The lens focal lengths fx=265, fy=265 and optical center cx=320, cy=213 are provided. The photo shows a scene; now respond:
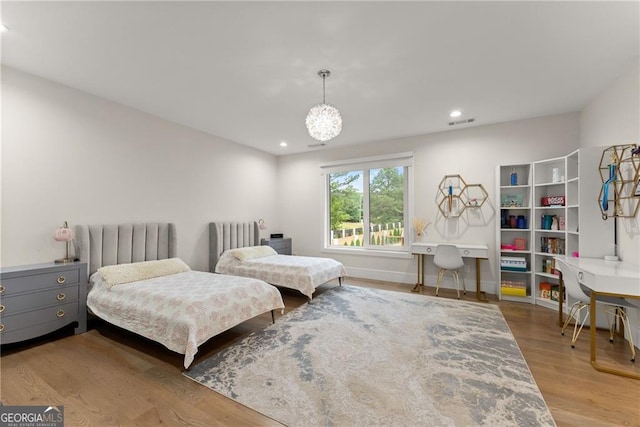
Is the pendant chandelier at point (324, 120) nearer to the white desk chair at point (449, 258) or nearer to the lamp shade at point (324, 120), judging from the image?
the lamp shade at point (324, 120)

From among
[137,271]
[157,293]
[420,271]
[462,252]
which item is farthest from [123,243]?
[462,252]

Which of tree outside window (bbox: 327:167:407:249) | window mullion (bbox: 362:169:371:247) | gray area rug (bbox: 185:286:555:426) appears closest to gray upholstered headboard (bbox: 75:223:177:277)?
gray area rug (bbox: 185:286:555:426)

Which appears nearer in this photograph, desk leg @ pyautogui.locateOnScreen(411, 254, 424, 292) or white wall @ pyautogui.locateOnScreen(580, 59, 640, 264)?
white wall @ pyautogui.locateOnScreen(580, 59, 640, 264)

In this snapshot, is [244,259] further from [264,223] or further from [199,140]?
[199,140]

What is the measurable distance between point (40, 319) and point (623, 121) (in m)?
6.31

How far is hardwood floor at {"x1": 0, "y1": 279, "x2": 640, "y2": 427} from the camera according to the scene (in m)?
1.70

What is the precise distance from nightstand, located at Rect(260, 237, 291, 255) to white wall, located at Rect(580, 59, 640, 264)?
4997mm

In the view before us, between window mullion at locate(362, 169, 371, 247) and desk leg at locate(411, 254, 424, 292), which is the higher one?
window mullion at locate(362, 169, 371, 247)

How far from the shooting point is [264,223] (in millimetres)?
5848

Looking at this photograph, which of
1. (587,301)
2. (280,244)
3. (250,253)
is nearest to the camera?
(587,301)

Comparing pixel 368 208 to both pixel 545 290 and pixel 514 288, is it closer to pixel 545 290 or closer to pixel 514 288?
pixel 514 288

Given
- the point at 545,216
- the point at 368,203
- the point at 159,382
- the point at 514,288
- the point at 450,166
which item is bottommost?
the point at 159,382

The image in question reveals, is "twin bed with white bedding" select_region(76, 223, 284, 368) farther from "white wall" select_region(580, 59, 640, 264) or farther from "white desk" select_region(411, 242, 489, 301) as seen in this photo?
"white wall" select_region(580, 59, 640, 264)

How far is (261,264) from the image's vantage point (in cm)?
422
